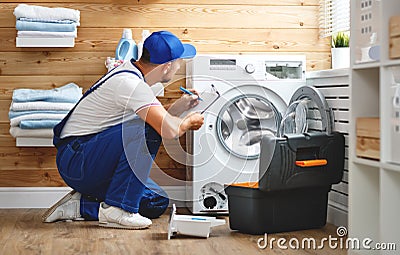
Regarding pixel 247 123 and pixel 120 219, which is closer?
pixel 120 219

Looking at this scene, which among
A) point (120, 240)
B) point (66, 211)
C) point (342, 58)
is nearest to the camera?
point (120, 240)

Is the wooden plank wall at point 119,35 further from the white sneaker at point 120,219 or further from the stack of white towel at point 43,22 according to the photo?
the white sneaker at point 120,219

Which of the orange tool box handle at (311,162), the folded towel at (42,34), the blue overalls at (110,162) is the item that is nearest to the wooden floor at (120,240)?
the blue overalls at (110,162)

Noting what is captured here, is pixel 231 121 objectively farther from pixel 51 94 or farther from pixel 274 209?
pixel 51 94

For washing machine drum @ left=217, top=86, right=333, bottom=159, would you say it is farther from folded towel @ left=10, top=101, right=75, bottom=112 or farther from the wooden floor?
folded towel @ left=10, top=101, right=75, bottom=112

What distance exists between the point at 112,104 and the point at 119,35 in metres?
0.94

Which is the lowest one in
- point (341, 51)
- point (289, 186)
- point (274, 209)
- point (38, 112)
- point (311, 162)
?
point (274, 209)

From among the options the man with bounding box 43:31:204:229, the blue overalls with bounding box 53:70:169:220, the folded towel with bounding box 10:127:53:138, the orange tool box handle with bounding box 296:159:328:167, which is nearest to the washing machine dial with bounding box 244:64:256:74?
the man with bounding box 43:31:204:229

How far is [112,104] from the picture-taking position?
11.3 ft

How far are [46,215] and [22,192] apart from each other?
62 cm

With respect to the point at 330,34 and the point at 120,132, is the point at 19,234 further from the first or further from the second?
the point at 330,34

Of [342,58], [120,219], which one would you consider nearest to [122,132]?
[120,219]

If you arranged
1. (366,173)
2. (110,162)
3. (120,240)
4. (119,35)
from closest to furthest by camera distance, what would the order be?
(366,173)
(120,240)
(110,162)
(119,35)

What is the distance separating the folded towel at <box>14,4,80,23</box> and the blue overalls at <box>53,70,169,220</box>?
0.71 metres
